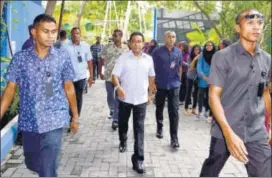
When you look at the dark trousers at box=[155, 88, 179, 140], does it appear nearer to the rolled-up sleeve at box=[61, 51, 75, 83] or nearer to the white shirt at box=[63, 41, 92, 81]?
the white shirt at box=[63, 41, 92, 81]

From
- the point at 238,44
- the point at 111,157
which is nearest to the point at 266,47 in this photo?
the point at 111,157

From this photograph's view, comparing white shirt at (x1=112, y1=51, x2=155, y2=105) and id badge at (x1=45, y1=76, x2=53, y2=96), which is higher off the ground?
id badge at (x1=45, y1=76, x2=53, y2=96)

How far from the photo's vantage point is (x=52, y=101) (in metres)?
3.82

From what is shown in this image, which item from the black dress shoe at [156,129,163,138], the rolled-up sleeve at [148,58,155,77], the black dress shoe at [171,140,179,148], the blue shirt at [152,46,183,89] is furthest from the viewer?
the black dress shoe at [156,129,163,138]

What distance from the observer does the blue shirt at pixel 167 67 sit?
7023 millimetres

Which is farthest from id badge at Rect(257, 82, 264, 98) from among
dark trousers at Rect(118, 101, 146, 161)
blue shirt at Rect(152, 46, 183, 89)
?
blue shirt at Rect(152, 46, 183, 89)

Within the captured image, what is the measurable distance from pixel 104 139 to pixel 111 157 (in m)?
1.21

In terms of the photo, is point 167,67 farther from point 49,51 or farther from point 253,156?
point 253,156

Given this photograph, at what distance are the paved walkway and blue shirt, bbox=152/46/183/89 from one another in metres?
1.04

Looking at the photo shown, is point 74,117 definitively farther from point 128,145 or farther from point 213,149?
point 128,145

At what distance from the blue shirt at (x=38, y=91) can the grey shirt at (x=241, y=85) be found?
1.41 m

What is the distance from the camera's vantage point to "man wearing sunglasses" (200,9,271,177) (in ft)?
11.7

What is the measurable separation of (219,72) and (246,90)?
0.28 meters

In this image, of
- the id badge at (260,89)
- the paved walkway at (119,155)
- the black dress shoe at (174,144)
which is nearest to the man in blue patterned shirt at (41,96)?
the paved walkway at (119,155)
